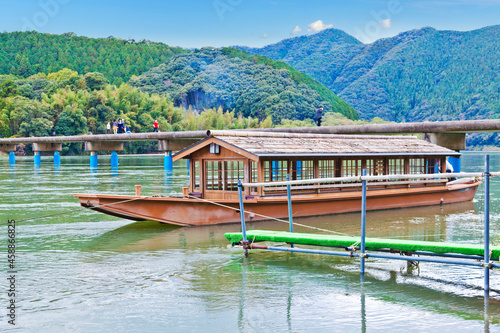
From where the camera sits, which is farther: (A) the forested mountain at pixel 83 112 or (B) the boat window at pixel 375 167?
(A) the forested mountain at pixel 83 112

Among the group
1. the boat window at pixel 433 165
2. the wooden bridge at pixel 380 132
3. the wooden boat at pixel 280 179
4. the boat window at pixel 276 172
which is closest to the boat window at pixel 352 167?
the wooden boat at pixel 280 179

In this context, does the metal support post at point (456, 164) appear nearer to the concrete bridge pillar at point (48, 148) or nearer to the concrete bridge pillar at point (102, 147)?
the concrete bridge pillar at point (102, 147)

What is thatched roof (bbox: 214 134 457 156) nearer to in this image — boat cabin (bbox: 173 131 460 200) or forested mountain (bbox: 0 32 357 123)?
boat cabin (bbox: 173 131 460 200)

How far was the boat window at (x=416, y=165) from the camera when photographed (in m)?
25.3

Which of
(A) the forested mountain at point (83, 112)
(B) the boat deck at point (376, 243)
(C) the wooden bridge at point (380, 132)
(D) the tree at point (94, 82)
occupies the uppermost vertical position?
(D) the tree at point (94, 82)

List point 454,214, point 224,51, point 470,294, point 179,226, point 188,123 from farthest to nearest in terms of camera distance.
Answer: point 224,51
point 188,123
point 454,214
point 179,226
point 470,294

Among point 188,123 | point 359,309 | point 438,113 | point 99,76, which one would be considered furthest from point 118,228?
point 438,113

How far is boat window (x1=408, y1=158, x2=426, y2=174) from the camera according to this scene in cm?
2531

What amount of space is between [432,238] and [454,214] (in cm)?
625

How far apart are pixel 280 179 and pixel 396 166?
251 inches

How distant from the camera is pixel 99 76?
119 metres

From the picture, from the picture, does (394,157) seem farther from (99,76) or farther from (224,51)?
(224,51)

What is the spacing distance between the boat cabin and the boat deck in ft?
17.8

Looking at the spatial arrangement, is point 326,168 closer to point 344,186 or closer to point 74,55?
point 344,186
